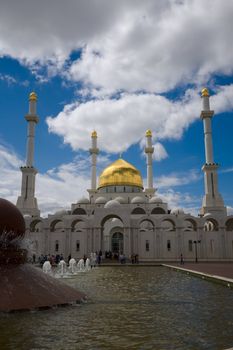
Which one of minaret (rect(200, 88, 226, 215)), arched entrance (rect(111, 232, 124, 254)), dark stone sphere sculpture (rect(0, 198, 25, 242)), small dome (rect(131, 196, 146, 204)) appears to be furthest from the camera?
small dome (rect(131, 196, 146, 204))

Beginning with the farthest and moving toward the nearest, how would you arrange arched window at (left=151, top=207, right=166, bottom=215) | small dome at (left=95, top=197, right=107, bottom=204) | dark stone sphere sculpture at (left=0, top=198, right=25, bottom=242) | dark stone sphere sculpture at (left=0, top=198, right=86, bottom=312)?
small dome at (left=95, top=197, right=107, bottom=204)
arched window at (left=151, top=207, right=166, bottom=215)
dark stone sphere sculpture at (left=0, top=198, right=25, bottom=242)
dark stone sphere sculpture at (left=0, top=198, right=86, bottom=312)

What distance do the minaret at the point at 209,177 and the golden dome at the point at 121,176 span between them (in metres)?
14.3

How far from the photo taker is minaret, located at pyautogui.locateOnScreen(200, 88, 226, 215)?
43.0 meters

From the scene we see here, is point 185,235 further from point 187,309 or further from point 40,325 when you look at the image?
point 40,325

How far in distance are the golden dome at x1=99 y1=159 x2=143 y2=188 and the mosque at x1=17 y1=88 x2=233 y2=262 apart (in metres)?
2.65

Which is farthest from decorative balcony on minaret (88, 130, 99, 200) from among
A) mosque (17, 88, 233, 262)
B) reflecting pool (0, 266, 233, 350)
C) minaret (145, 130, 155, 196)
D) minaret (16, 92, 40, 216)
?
reflecting pool (0, 266, 233, 350)

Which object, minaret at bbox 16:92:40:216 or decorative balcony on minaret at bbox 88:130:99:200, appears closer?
minaret at bbox 16:92:40:216

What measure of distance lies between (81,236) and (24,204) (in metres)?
10.5

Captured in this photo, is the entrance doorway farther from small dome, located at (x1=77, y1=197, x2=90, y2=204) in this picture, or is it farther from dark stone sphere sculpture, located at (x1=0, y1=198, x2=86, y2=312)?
dark stone sphere sculpture, located at (x1=0, y1=198, x2=86, y2=312)

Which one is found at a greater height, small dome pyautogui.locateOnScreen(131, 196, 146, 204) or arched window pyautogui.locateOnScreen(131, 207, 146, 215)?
small dome pyautogui.locateOnScreen(131, 196, 146, 204)

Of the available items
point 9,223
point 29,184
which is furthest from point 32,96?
point 9,223

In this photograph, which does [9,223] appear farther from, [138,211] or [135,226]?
[138,211]

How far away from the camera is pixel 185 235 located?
39.3 m

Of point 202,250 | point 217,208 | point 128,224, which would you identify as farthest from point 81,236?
point 217,208
